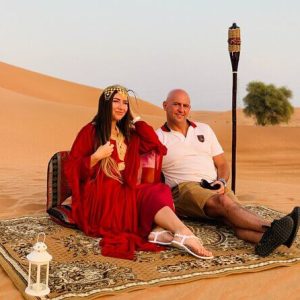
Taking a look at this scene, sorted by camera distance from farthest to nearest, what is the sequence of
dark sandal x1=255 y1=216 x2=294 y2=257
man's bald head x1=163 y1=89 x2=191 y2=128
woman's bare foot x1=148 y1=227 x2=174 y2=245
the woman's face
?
1. man's bald head x1=163 y1=89 x2=191 y2=128
2. the woman's face
3. woman's bare foot x1=148 y1=227 x2=174 y2=245
4. dark sandal x1=255 y1=216 x2=294 y2=257

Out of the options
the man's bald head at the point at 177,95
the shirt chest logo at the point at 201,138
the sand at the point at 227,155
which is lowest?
the sand at the point at 227,155

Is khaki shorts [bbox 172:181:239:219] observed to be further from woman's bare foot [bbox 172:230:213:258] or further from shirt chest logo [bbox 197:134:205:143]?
woman's bare foot [bbox 172:230:213:258]

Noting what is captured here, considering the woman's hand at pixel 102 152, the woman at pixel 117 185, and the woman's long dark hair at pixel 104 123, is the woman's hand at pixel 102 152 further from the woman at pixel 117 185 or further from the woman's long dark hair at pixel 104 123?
the woman's long dark hair at pixel 104 123

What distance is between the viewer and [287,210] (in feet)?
25.9

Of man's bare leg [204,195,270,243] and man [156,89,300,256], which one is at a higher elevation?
man [156,89,300,256]

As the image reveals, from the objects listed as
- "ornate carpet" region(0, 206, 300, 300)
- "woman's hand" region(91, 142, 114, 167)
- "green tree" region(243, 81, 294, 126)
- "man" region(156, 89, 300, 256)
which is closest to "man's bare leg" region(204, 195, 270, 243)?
"man" region(156, 89, 300, 256)

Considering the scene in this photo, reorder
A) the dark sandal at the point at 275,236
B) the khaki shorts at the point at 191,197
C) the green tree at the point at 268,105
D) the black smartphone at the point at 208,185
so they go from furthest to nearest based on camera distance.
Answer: the green tree at the point at 268,105
the black smartphone at the point at 208,185
the khaki shorts at the point at 191,197
the dark sandal at the point at 275,236

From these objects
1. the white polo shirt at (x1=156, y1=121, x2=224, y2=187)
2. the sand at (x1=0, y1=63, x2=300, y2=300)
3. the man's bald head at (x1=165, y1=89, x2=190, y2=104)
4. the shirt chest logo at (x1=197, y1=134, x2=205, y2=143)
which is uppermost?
the man's bald head at (x1=165, y1=89, x2=190, y2=104)

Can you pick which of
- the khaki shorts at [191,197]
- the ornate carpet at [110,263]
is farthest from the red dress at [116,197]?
the khaki shorts at [191,197]

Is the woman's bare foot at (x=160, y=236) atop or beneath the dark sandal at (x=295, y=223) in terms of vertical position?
beneath

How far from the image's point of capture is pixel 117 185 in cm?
540

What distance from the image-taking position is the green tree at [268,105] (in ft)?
122

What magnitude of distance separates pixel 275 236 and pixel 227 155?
14.4 meters

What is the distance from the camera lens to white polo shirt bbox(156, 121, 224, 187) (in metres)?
6.11
